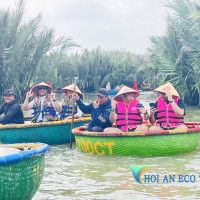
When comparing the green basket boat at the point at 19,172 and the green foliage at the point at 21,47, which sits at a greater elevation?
the green foliage at the point at 21,47

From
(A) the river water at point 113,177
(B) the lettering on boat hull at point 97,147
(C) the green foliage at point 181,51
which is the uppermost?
(C) the green foliage at point 181,51

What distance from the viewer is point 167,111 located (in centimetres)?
919

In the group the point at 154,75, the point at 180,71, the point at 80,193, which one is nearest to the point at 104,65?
the point at 154,75

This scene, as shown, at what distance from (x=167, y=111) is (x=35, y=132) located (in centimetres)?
288

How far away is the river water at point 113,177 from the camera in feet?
20.2

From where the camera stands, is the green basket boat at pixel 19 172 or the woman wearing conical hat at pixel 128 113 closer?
the green basket boat at pixel 19 172

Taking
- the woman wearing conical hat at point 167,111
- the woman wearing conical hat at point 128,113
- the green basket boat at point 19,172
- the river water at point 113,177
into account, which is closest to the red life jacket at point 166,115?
the woman wearing conical hat at point 167,111

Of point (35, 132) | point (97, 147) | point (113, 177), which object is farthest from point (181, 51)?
point (113, 177)

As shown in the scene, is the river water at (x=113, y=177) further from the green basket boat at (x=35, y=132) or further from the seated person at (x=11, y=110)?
the seated person at (x=11, y=110)

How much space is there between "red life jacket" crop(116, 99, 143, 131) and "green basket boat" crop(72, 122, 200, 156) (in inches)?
17.8

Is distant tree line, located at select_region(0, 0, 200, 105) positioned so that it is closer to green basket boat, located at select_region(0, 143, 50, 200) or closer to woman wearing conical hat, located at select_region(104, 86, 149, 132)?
woman wearing conical hat, located at select_region(104, 86, 149, 132)

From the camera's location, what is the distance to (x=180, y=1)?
1842cm

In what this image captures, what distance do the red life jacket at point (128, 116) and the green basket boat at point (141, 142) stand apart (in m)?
0.45

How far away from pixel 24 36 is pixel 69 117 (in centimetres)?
945
